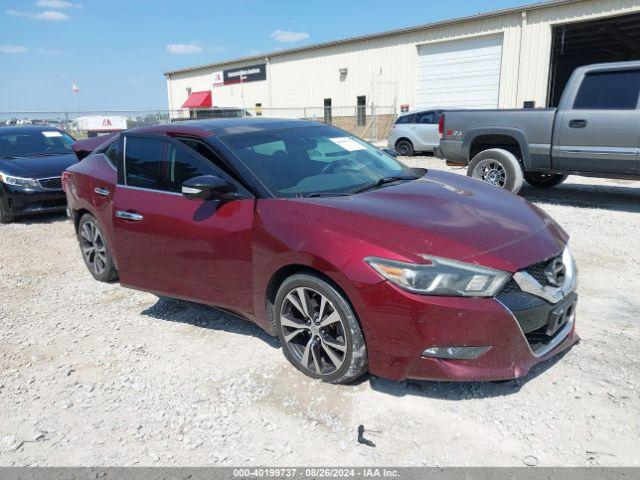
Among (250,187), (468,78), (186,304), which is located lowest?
(186,304)

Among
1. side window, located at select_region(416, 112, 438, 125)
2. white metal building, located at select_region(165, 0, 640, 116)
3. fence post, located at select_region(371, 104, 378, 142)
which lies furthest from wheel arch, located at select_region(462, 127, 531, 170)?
fence post, located at select_region(371, 104, 378, 142)

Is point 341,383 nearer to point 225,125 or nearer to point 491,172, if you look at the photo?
point 225,125

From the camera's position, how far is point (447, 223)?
2.94 meters

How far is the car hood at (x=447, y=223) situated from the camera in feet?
8.88

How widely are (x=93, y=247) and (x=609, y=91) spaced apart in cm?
715

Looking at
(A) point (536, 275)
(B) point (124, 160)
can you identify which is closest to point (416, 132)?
(B) point (124, 160)

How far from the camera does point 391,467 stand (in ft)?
7.95

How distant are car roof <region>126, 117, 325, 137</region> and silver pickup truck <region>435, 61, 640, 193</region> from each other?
15.7 ft

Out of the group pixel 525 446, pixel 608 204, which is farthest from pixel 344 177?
pixel 608 204

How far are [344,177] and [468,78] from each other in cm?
2083

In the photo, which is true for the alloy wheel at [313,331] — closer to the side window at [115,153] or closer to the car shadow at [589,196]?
the side window at [115,153]

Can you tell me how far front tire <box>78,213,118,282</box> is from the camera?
502cm

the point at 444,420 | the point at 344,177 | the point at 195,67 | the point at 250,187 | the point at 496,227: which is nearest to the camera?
the point at 444,420

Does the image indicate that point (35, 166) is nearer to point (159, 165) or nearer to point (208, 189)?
point (159, 165)
